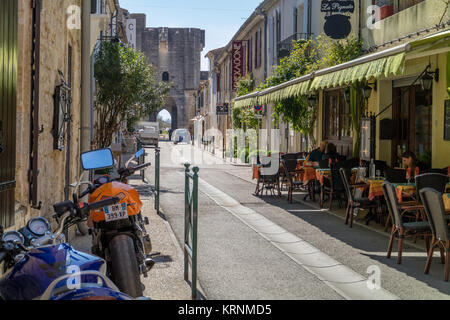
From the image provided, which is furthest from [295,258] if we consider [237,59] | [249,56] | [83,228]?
[237,59]

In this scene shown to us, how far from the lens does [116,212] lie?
3982 millimetres

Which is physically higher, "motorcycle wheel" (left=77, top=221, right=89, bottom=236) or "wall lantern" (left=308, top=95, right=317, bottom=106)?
"wall lantern" (left=308, top=95, right=317, bottom=106)

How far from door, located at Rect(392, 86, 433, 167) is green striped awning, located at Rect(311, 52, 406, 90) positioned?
2.50m

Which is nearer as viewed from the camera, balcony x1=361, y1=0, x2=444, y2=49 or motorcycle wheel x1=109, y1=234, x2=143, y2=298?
motorcycle wheel x1=109, y1=234, x2=143, y2=298

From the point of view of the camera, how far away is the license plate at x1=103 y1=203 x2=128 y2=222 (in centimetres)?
396

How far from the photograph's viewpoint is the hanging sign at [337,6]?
47.2 feet

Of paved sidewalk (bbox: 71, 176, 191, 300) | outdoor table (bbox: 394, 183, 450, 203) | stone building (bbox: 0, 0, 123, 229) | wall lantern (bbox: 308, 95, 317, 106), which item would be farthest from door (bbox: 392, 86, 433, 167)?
stone building (bbox: 0, 0, 123, 229)

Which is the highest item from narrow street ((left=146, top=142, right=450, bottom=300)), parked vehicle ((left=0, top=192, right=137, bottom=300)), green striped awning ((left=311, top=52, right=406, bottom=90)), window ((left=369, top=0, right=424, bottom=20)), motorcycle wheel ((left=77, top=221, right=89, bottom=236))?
window ((left=369, top=0, right=424, bottom=20))

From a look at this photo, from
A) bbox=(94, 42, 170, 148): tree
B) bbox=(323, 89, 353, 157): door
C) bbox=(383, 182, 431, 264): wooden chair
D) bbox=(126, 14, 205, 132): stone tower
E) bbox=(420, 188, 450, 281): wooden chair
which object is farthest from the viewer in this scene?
bbox=(126, 14, 205, 132): stone tower

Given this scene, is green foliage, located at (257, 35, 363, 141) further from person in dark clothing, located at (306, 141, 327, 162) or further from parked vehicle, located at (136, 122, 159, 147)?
parked vehicle, located at (136, 122, 159, 147)

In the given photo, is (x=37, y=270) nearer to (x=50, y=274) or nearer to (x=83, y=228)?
(x=50, y=274)

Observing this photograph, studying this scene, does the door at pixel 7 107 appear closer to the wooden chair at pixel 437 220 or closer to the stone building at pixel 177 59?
the wooden chair at pixel 437 220
